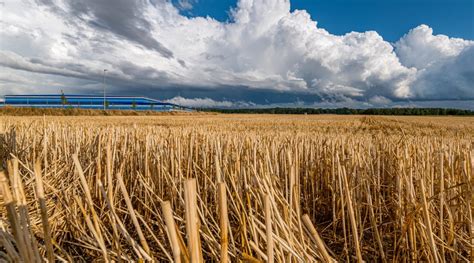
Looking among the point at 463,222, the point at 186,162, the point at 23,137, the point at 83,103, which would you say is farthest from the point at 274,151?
the point at 83,103

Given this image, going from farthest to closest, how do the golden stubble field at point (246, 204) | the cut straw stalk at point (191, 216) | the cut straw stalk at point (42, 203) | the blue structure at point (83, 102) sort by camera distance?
the blue structure at point (83, 102)
the golden stubble field at point (246, 204)
the cut straw stalk at point (42, 203)
the cut straw stalk at point (191, 216)

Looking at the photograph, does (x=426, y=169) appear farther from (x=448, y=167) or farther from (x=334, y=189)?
(x=334, y=189)

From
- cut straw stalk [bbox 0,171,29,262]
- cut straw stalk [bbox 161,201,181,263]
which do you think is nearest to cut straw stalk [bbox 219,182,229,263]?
cut straw stalk [bbox 161,201,181,263]

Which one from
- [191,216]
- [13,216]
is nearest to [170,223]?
[191,216]

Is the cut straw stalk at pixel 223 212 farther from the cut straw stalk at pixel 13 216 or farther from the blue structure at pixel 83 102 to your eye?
the blue structure at pixel 83 102

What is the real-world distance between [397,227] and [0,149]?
484cm

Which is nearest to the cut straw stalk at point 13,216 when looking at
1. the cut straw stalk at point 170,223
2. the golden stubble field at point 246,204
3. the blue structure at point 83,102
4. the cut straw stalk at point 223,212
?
the golden stubble field at point 246,204

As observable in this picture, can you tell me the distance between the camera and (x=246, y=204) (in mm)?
2152

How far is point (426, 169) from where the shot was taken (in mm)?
2041

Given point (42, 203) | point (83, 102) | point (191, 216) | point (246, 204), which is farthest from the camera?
point (83, 102)

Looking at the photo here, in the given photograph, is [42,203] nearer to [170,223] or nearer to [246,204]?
[170,223]

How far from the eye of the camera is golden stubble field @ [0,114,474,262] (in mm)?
1062

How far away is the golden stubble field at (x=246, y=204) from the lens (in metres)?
1.06

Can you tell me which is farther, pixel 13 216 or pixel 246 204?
pixel 246 204
